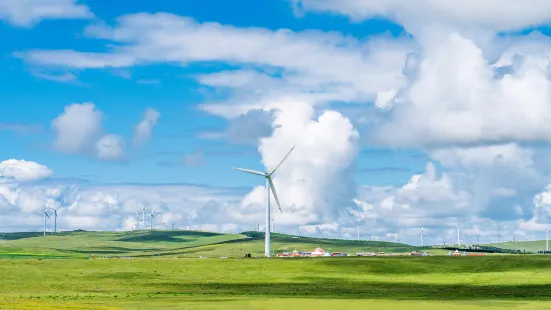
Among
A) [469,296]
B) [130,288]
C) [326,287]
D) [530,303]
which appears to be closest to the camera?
[530,303]

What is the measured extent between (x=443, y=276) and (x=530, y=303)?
7594cm

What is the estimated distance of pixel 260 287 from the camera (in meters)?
145

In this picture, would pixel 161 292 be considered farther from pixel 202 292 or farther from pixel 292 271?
pixel 292 271

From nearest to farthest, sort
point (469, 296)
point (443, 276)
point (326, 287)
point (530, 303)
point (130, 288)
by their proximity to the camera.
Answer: point (530, 303) → point (469, 296) → point (130, 288) → point (326, 287) → point (443, 276)

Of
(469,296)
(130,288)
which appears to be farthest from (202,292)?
(469,296)

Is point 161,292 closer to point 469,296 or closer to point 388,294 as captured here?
point 388,294

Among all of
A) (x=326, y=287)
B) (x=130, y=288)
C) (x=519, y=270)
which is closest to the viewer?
(x=130, y=288)

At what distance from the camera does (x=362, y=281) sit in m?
167

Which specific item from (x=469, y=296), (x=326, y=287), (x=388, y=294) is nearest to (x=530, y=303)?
(x=469, y=296)

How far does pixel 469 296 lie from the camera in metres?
123

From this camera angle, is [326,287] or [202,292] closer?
[202,292]

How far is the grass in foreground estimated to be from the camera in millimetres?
101375

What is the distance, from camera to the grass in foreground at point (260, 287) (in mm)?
101375

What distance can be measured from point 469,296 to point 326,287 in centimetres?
3032
